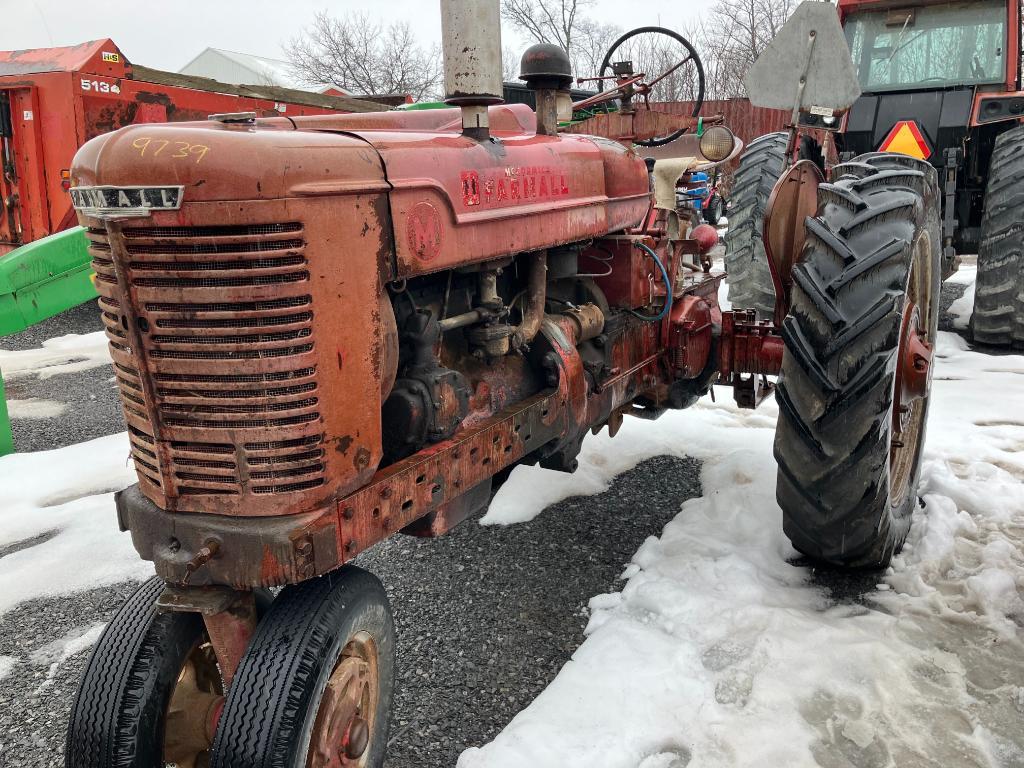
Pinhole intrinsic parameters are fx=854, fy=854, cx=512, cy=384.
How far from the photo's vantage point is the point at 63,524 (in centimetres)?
386

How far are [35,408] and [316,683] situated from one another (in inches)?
197

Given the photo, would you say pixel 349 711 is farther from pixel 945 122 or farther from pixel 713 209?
pixel 713 209

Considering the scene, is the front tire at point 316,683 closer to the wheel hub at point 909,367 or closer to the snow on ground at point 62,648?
the snow on ground at point 62,648

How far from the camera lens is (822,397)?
2.73 meters

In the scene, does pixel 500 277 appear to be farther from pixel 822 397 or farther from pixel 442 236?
pixel 822 397

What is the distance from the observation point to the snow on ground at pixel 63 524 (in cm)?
339

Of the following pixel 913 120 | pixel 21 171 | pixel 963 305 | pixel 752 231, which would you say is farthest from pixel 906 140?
pixel 21 171

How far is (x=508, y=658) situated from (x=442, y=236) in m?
1.46

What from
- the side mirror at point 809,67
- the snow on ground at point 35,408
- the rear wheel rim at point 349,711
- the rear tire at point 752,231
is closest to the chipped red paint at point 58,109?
the snow on ground at point 35,408

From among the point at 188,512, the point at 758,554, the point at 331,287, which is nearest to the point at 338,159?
the point at 331,287

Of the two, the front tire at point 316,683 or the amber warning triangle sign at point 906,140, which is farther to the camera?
the amber warning triangle sign at point 906,140

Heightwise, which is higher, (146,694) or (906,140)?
(906,140)

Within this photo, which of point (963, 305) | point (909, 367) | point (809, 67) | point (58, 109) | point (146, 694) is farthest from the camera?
point (58, 109)

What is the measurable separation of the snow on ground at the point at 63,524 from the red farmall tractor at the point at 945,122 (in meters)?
4.09
